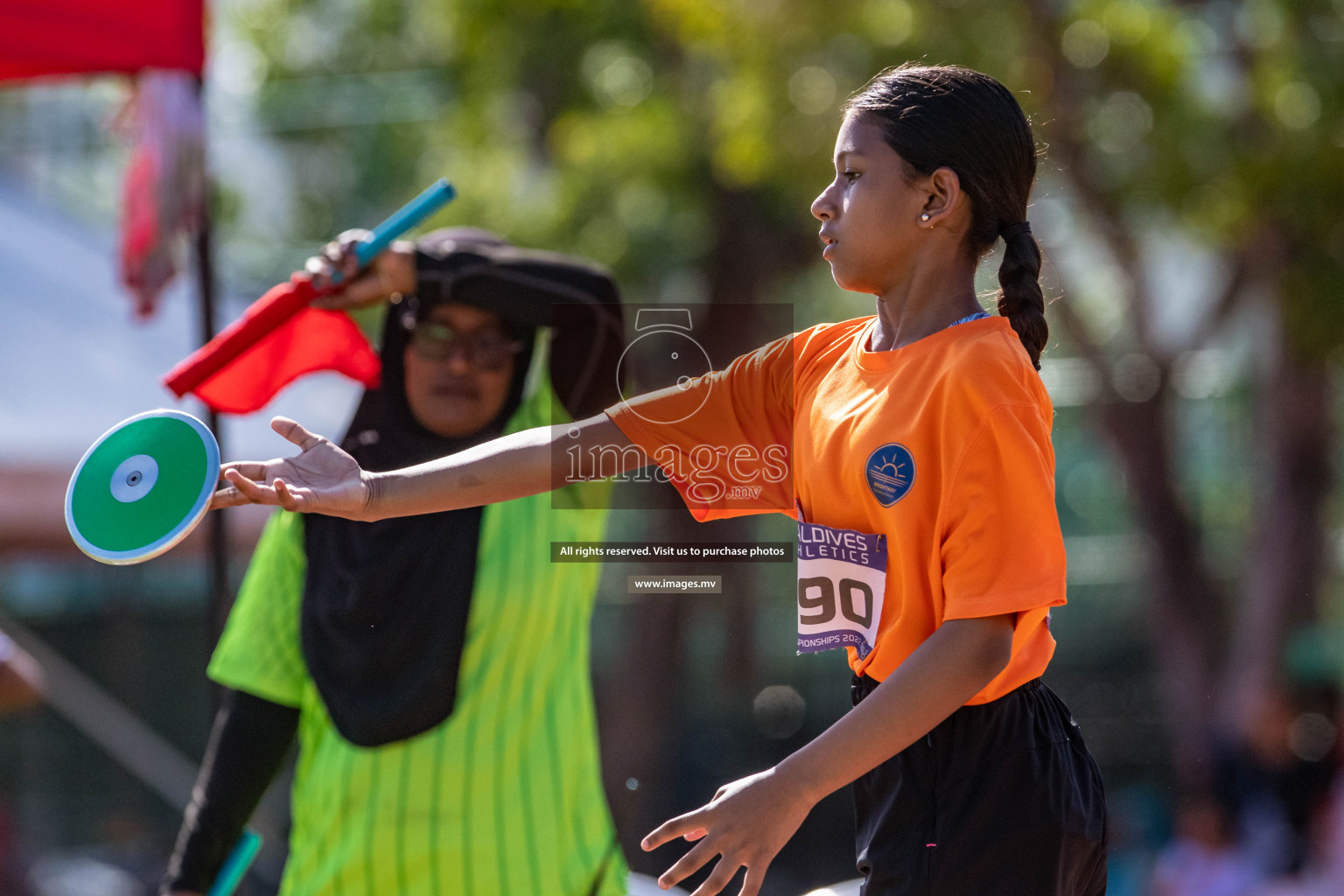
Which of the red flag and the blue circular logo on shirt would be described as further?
the red flag

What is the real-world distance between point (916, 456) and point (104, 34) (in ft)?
6.90

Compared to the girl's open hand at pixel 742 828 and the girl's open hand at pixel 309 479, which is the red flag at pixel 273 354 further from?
the girl's open hand at pixel 742 828

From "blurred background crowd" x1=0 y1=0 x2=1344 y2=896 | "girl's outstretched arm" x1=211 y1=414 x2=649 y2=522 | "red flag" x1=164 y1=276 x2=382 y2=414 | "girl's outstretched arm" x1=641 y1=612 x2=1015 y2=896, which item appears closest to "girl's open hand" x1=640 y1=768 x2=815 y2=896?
"girl's outstretched arm" x1=641 y1=612 x2=1015 y2=896

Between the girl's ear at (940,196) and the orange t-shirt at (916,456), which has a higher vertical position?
the girl's ear at (940,196)

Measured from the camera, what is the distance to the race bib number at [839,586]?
4.01 feet

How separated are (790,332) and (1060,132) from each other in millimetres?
3907

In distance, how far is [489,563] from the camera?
182cm

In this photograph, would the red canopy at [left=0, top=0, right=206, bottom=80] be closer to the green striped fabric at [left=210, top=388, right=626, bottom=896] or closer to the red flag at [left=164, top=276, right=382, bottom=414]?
the red flag at [left=164, top=276, right=382, bottom=414]

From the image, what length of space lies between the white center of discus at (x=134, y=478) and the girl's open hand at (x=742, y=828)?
2.22ft

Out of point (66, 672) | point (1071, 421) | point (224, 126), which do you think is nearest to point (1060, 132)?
point (1071, 421)

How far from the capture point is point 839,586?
1.26 m

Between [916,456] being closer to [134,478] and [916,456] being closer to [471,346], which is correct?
[134,478]

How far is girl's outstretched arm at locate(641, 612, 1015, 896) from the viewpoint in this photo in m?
1.04

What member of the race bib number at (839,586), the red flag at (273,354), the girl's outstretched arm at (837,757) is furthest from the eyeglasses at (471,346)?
the girl's outstretched arm at (837,757)
